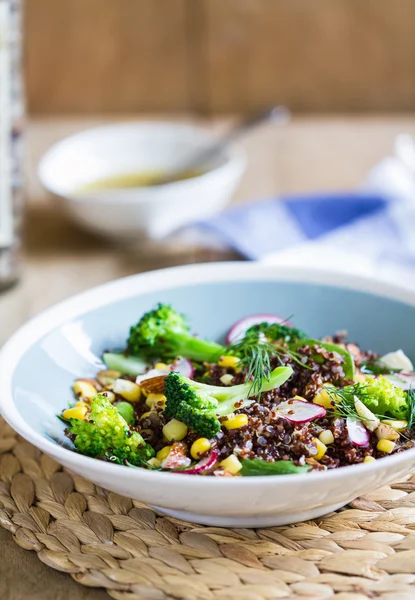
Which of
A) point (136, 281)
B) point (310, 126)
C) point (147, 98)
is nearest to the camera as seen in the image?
point (136, 281)

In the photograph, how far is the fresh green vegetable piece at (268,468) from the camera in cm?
165

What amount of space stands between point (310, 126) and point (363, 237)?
1619mm

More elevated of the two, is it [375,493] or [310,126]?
[310,126]

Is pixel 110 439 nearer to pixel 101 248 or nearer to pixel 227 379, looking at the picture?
pixel 227 379

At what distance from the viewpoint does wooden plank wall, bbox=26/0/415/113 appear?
16.8ft

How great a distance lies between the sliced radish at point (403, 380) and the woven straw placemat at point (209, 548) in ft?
0.73

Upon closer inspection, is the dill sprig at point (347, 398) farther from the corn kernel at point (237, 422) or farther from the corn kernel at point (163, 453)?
the corn kernel at point (163, 453)

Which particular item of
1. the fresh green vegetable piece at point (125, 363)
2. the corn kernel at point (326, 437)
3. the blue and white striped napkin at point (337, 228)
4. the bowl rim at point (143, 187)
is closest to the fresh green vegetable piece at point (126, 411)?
the fresh green vegetable piece at point (125, 363)

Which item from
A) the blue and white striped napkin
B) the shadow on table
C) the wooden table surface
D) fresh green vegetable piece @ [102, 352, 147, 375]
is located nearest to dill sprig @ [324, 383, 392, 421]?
fresh green vegetable piece @ [102, 352, 147, 375]

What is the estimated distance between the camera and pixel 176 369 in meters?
2.10

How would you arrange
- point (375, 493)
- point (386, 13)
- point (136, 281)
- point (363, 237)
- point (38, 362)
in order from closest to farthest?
point (375, 493)
point (38, 362)
point (136, 281)
point (363, 237)
point (386, 13)

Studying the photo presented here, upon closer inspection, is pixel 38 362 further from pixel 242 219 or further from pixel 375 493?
pixel 242 219

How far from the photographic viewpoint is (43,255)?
11.3 feet

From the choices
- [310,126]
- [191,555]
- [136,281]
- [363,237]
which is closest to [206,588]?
[191,555]
